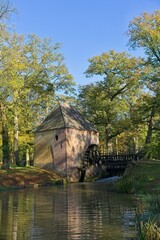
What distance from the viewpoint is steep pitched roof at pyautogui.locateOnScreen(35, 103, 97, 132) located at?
35.4 metres

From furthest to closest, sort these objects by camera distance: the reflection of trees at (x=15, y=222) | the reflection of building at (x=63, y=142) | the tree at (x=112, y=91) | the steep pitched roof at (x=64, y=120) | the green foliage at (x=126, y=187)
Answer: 1. the tree at (x=112, y=91)
2. the steep pitched roof at (x=64, y=120)
3. the reflection of building at (x=63, y=142)
4. the green foliage at (x=126, y=187)
5. the reflection of trees at (x=15, y=222)

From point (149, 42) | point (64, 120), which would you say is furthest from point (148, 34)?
point (64, 120)

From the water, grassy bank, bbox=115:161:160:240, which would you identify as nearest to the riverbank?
grassy bank, bbox=115:161:160:240

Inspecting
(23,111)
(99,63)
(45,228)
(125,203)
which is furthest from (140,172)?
(99,63)

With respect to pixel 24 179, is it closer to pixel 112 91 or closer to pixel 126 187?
pixel 126 187

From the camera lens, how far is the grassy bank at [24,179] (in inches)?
1000

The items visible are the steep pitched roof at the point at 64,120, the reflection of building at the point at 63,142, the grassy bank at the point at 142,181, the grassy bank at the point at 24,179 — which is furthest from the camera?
the steep pitched roof at the point at 64,120

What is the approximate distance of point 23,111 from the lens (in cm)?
3325

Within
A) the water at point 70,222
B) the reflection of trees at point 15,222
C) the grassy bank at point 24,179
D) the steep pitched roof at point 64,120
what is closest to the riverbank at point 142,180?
the water at point 70,222

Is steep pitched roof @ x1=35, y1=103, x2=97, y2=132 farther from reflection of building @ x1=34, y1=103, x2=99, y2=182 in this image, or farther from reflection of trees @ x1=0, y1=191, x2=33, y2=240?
reflection of trees @ x1=0, y1=191, x2=33, y2=240

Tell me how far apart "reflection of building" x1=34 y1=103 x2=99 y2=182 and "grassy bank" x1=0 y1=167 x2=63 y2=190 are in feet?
12.8

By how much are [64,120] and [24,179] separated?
9884 millimetres

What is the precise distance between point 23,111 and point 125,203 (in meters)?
21.4

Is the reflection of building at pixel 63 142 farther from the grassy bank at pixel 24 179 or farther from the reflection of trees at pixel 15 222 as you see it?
the reflection of trees at pixel 15 222
